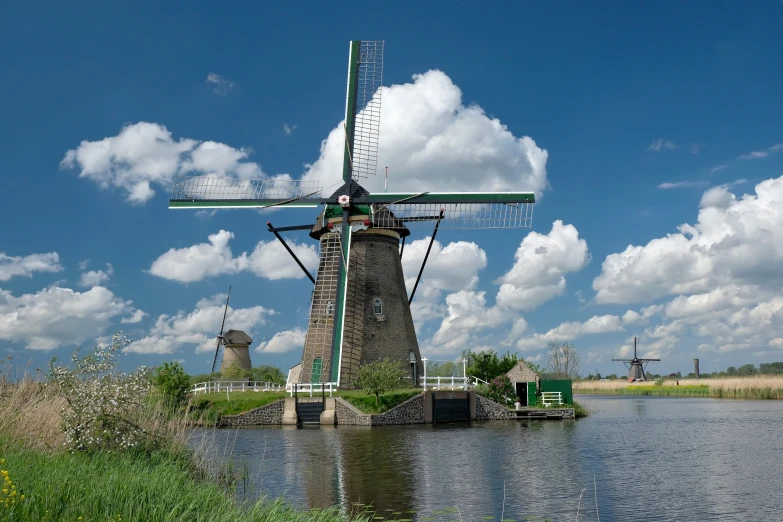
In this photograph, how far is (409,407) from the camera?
28.8m

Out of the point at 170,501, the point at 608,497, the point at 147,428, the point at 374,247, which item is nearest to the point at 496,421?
the point at 374,247

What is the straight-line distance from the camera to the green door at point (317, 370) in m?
30.5

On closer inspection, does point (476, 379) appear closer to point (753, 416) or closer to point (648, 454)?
point (753, 416)

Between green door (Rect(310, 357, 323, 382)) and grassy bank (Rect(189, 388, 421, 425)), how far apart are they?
153 centimetres

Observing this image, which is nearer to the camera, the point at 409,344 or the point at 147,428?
the point at 147,428

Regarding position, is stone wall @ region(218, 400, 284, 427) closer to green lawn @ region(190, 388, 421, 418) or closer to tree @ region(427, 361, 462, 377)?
green lawn @ region(190, 388, 421, 418)

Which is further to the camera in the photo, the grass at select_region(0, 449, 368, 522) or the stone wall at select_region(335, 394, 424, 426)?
the stone wall at select_region(335, 394, 424, 426)

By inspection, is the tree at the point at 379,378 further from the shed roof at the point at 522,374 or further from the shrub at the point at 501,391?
the shed roof at the point at 522,374

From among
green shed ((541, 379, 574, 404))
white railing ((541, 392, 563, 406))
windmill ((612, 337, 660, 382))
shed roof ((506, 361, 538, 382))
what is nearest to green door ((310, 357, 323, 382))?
shed roof ((506, 361, 538, 382))

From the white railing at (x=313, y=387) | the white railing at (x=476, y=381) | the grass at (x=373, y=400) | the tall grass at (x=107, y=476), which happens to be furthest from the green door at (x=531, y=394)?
the tall grass at (x=107, y=476)

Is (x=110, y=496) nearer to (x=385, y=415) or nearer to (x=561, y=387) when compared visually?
(x=385, y=415)

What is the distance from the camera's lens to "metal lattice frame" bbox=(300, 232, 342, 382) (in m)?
30.6

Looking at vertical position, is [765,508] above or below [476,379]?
below

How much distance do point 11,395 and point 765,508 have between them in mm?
13334
